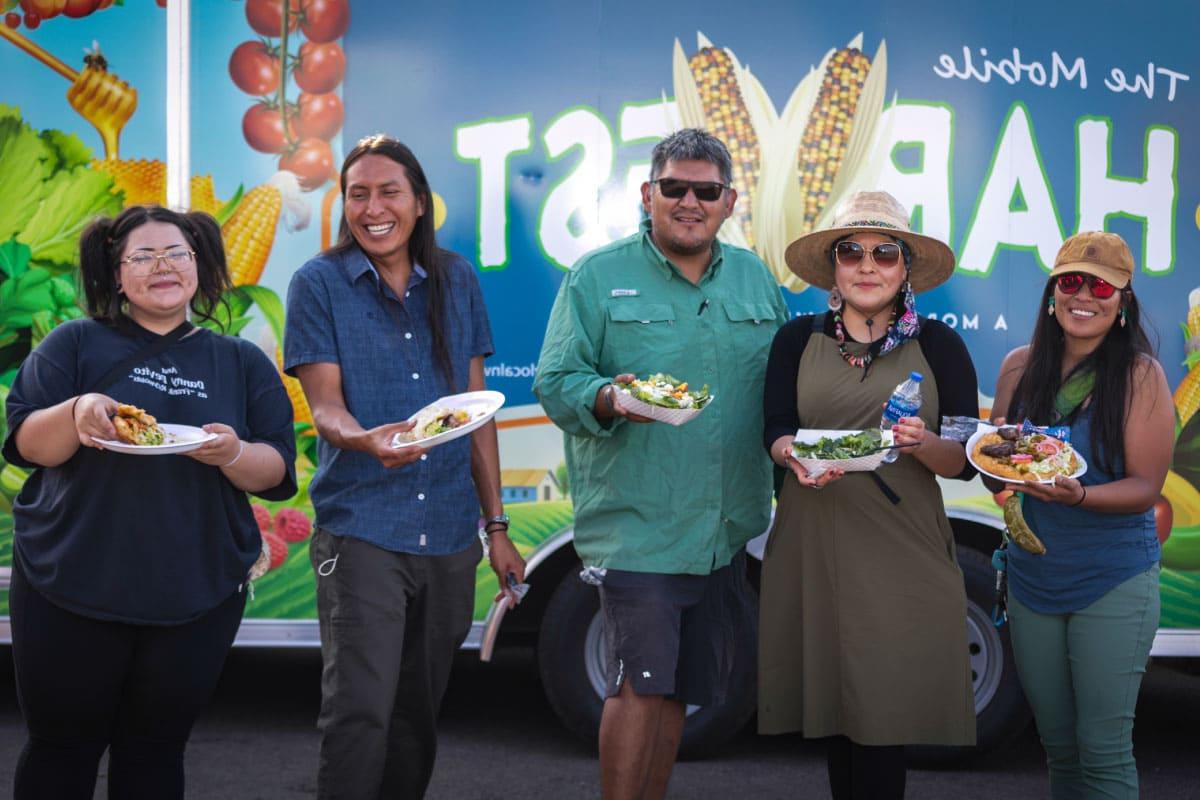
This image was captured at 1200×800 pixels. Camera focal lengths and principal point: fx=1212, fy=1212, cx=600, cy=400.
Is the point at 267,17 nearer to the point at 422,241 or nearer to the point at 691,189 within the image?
the point at 422,241

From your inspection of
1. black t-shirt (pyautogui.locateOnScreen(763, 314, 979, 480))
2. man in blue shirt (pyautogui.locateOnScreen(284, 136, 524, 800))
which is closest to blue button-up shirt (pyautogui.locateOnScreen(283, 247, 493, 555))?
man in blue shirt (pyautogui.locateOnScreen(284, 136, 524, 800))

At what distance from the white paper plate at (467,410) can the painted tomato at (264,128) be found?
188 centimetres

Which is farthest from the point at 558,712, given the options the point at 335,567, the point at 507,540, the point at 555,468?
the point at 335,567

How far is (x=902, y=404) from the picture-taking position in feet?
10.3

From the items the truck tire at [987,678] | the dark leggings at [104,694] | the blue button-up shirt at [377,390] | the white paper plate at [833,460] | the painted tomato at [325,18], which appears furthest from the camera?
the truck tire at [987,678]

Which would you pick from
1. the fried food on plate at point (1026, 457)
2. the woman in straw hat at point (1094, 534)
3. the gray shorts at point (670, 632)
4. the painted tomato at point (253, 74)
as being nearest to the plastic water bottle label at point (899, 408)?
the fried food on plate at point (1026, 457)

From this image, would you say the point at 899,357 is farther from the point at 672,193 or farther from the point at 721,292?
the point at 672,193

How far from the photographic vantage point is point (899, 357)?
132 inches

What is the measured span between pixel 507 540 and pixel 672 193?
1116mm

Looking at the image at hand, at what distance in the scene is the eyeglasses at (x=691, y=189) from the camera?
349 centimetres

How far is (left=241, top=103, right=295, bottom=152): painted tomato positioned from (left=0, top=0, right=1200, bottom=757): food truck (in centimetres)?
1

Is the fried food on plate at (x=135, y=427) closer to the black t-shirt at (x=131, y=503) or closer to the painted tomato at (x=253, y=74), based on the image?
the black t-shirt at (x=131, y=503)

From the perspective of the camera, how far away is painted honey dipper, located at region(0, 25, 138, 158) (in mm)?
4652

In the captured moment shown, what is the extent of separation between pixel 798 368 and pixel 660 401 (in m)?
0.46
